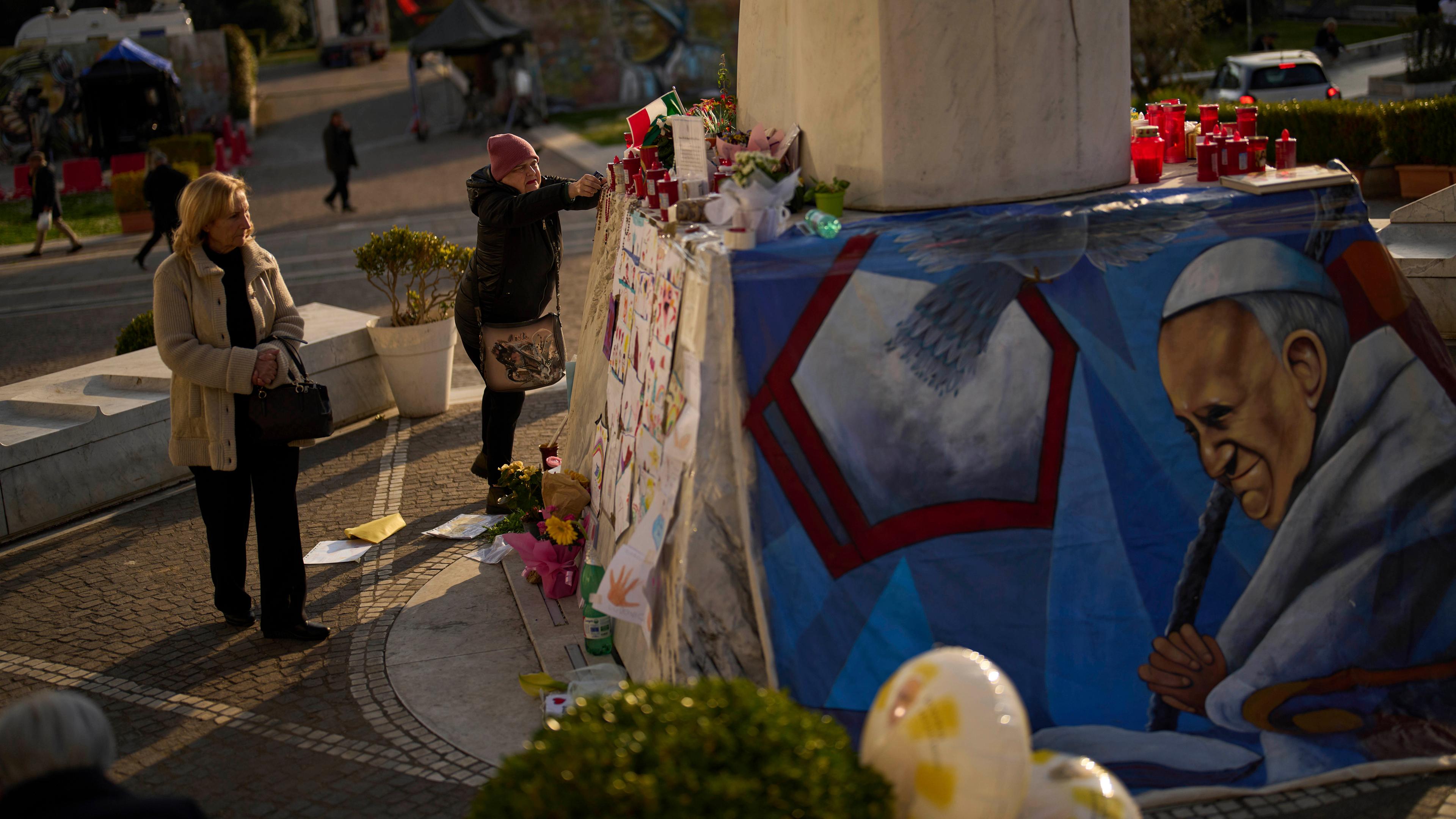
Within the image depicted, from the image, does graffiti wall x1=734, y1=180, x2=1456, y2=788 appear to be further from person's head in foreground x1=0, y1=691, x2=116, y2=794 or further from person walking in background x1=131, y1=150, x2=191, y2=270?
person walking in background x1=131, y1=150, x2=191, y2=270

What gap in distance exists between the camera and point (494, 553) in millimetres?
6613

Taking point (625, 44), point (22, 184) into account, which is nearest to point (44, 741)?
point (22, 184)

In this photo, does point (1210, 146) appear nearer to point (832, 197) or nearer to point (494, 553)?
point (832, 197)

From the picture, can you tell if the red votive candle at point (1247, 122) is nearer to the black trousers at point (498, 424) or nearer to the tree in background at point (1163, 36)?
the black trousers at point (498, 424)

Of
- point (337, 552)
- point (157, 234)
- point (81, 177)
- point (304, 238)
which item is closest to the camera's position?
point (337, 552)

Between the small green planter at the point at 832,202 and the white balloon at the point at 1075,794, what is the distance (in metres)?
2.25

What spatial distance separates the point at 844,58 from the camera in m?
4.92

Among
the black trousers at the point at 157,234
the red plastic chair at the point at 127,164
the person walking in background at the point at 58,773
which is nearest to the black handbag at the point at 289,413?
the person walking in background at the point at 58,773

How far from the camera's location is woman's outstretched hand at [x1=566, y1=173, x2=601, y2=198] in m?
6.26

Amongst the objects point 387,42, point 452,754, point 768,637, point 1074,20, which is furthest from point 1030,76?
point 387,42

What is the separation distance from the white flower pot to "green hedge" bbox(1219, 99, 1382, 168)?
34.2 ft

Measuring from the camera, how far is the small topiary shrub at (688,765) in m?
2.78

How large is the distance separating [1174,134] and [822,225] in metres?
2.05

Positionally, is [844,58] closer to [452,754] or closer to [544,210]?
[544,210]
